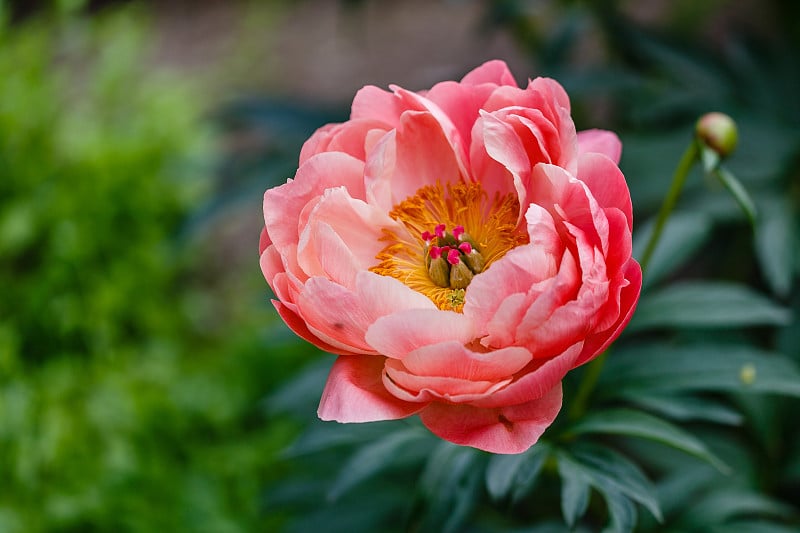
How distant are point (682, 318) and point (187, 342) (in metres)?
1.66

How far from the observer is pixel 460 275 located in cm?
76

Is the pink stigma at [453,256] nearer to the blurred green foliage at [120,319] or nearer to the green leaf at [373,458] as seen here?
the green leaf at [373,458]

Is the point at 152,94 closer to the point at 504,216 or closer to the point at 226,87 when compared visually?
the point at 226,87

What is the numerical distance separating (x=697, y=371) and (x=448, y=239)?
1.10 ft

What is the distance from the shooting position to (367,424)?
0.92m

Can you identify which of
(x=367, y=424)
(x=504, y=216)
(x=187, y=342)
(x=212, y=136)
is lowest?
(x=187, y=342)

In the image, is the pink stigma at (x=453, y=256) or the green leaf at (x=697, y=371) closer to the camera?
the pink stigma at (x=453, y=256)

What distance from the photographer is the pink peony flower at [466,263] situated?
0.60 meters

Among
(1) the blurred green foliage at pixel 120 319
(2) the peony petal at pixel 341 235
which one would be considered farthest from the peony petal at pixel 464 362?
(1) the blurred green foliage at pixel 120 319

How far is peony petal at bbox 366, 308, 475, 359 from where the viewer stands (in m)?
0.60

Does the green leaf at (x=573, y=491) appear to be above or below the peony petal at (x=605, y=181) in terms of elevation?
below

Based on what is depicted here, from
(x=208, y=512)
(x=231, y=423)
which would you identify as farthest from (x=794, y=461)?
(x=231, y=423)

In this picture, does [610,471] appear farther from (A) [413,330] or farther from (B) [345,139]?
(B) [345,139]

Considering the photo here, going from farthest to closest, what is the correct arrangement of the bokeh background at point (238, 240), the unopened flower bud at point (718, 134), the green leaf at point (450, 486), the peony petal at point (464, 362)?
the bokeh background at point (238, 240) < the green leaf at point (450, 486) < the unopened flower bud at point (718, 134) < the peony petal at point (464, 362)
